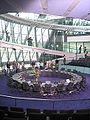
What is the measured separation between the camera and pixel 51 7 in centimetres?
623

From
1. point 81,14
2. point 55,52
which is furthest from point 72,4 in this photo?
point 55,52

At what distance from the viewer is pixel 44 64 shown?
2480cm

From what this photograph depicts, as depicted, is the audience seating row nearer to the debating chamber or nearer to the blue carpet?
the debating chamber

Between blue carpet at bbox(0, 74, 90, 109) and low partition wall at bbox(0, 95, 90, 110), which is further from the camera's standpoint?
blue carpet at bbox(0, 74, 90, 109)

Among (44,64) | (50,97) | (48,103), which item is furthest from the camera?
(44,64)

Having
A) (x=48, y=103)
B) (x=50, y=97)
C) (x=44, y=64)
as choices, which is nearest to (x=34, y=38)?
(x=44, y=64)

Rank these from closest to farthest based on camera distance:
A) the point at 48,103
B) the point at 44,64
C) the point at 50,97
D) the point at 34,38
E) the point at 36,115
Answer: the point at 36,115
the point at 48,103
the point at 50,97
the point at 44,64
the point at 34,38

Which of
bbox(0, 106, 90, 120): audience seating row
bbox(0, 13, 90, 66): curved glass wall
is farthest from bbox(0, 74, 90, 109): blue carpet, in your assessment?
bbox(0, 13, 90, 66): curved glass wall

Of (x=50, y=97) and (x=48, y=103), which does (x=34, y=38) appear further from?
(x=48, y=103)

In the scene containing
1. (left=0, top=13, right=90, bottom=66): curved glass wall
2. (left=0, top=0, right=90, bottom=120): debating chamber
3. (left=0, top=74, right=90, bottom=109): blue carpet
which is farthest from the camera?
(left=0, top=13, right=90, bottom=66): curved glass wall

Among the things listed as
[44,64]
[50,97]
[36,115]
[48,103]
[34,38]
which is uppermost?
[34,38]

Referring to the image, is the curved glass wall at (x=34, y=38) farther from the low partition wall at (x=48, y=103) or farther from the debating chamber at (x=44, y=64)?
the low partition wall at (x=48, y=103)

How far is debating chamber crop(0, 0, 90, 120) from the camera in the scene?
22.9ft

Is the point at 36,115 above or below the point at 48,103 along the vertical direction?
above
